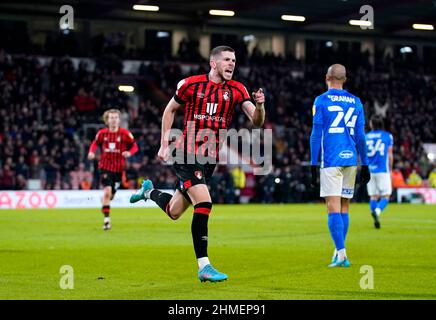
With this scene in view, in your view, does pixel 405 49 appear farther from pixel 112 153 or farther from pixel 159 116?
pixel 112 153

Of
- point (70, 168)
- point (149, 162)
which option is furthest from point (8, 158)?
point (149, 162)

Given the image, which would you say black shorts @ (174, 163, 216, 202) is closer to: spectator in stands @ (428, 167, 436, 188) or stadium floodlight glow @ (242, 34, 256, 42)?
spectator in stands @ (428, 167, 436, 188)

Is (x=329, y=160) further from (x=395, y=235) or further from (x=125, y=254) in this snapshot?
(x=395, y=235)

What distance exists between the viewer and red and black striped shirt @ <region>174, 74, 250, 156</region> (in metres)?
9.66

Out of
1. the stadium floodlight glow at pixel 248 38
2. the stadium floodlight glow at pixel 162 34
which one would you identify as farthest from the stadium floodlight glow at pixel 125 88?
the stadium floodlight glow at pixel 248 38

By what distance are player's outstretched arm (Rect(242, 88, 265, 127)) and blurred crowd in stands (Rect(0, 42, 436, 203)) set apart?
24714mm

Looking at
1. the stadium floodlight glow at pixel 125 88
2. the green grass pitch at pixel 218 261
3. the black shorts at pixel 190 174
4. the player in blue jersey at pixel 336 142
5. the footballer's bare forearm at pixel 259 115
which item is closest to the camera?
the green grass pitch at pixel 218 261

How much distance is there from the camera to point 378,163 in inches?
790

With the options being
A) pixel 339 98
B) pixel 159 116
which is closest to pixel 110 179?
pixel 339 98

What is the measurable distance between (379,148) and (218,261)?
887cm

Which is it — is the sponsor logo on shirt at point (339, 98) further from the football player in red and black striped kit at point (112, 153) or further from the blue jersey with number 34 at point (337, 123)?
the football player in red and black striped kit at point (112, 153)

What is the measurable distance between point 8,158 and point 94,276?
24788 mm

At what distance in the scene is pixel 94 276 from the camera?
9.96 m

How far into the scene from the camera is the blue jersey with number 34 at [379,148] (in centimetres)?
1974
